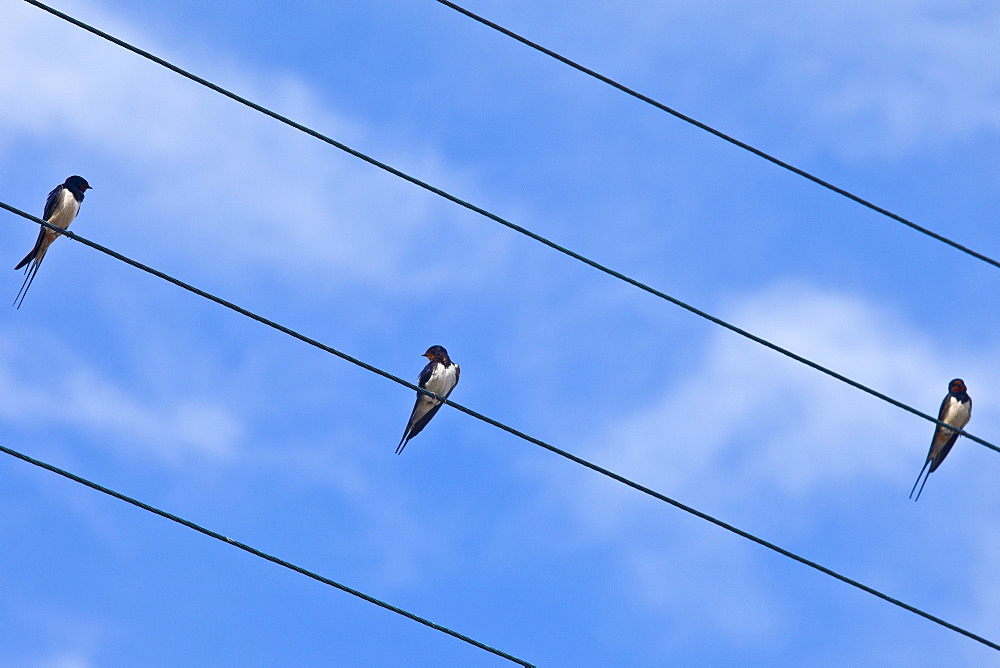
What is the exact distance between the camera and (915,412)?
22.5 feet

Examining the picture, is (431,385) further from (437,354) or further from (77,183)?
(77,183)

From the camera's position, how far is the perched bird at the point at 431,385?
12.9 meters

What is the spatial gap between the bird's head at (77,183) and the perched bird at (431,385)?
3.88 meters

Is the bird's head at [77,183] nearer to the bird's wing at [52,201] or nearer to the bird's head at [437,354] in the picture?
the bird's wing at [52,201]

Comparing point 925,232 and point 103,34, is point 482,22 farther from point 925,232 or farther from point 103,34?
point 925,232

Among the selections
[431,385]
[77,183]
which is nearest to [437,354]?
[431,385]

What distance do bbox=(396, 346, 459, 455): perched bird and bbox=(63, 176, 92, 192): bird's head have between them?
388 cm

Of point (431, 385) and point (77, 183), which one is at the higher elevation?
point (77, 183)

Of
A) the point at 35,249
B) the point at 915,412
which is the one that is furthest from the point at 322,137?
the point at 35,249

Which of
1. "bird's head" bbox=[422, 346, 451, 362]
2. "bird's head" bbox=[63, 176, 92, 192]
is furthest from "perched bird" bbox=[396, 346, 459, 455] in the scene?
"bird's head" bbox=[63, 176, 92, 192]

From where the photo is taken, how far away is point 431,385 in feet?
42.4

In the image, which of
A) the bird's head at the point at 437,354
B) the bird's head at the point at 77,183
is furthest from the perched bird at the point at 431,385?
→ the bird's head at the point at 77,183

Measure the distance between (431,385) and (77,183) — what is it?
13.3 ft

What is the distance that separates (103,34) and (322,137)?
43.3 inches
